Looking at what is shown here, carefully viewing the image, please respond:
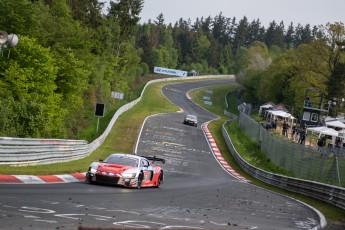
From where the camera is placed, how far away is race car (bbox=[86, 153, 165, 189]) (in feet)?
63.4

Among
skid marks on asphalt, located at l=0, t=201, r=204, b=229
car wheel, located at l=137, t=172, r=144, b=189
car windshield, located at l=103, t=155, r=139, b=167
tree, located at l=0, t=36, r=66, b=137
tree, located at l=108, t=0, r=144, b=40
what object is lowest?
car wheel, located at l=137, t=172, r=144, b=189

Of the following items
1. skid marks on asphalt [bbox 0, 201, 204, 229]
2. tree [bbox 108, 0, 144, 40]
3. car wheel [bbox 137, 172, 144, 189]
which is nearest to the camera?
skid marks on asphalt [bbox 0, 201, 204, 229]

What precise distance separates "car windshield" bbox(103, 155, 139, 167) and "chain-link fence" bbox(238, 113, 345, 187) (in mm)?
9670

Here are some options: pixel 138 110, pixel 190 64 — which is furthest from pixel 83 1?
pixel 190 64

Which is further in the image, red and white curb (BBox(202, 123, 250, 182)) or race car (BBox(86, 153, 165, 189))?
red and white curb (BBox(202, 123, 250, 182))

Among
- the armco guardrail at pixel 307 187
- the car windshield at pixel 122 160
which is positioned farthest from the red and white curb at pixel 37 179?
the armco guardrail at pixel 307 187

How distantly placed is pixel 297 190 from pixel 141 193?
1281 cm

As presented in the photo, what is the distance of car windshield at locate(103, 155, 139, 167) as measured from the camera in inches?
813

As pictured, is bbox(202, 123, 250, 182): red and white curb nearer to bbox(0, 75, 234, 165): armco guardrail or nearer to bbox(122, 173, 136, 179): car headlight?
bbox(0, 75, 234, 165): armco guardrail

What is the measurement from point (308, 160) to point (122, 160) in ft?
42.4

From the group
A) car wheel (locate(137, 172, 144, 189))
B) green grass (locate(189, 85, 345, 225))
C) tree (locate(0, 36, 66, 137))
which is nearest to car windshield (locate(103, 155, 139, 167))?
car wheel (locate(137, 172, 144, 189))

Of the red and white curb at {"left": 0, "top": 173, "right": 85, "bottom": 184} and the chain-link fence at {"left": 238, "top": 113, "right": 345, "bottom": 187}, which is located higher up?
the chain-link fence at {"left": 238, "top": 113, "right": 345, "bottom": 187}

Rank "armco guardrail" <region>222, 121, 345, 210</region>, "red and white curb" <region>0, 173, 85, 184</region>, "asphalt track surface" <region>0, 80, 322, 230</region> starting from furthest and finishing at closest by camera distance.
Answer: "armco guardrail" <region>222, 121, 345, 210</region>, "red and white curb" <region>0, 173, 85, 184</region>, "asphalt track surface" <region>0, 80, 322, 230</region>

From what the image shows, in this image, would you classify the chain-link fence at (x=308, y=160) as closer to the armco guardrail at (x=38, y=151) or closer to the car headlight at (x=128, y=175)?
the car headlight at (x=128, y=175)
